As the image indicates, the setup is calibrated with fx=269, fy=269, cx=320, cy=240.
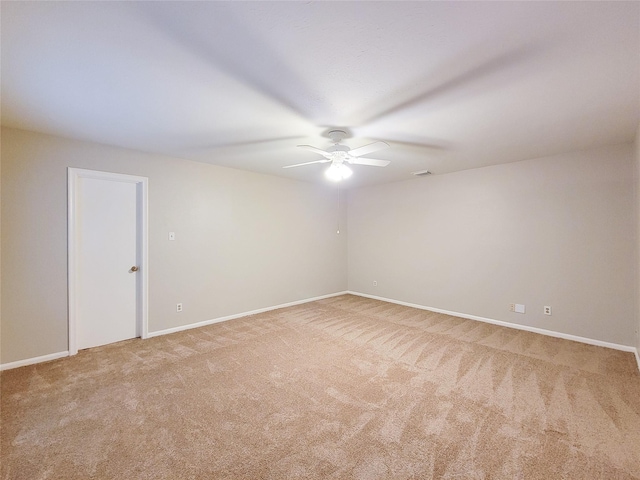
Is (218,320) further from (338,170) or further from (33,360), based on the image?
(338,170)

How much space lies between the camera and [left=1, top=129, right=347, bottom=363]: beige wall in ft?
9.36

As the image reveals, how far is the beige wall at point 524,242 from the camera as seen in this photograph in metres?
3.32

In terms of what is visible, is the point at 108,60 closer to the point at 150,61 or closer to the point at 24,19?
the point at 150,61

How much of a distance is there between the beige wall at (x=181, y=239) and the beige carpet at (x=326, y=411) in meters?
0.57

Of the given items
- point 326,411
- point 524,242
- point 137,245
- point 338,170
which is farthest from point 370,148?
point 137,245

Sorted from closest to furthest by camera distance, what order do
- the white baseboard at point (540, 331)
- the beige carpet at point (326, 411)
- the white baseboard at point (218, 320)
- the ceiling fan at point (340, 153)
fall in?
the beige carpet at point (326, 411), the ceiling fan at point (340, 153), the white baseboard at point (540, 331), the white baseboard at point (218, 320)

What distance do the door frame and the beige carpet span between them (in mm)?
331

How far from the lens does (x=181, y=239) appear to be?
4.00 m

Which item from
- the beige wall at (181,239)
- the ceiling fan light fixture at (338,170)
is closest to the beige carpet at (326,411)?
the beige wall at (181,239)

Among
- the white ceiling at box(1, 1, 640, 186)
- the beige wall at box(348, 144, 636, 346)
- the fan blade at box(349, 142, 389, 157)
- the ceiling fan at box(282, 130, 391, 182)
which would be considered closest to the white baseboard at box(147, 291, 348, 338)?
the beige wall at box(348, 144, 636, 346)

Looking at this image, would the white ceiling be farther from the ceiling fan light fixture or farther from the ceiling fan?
the ceiling fan light fixture

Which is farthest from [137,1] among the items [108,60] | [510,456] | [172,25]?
[510,456]

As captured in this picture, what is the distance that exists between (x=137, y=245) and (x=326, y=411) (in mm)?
3238

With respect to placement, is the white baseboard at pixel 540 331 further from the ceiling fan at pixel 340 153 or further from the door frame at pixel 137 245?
the door frame at pixel 137 245
